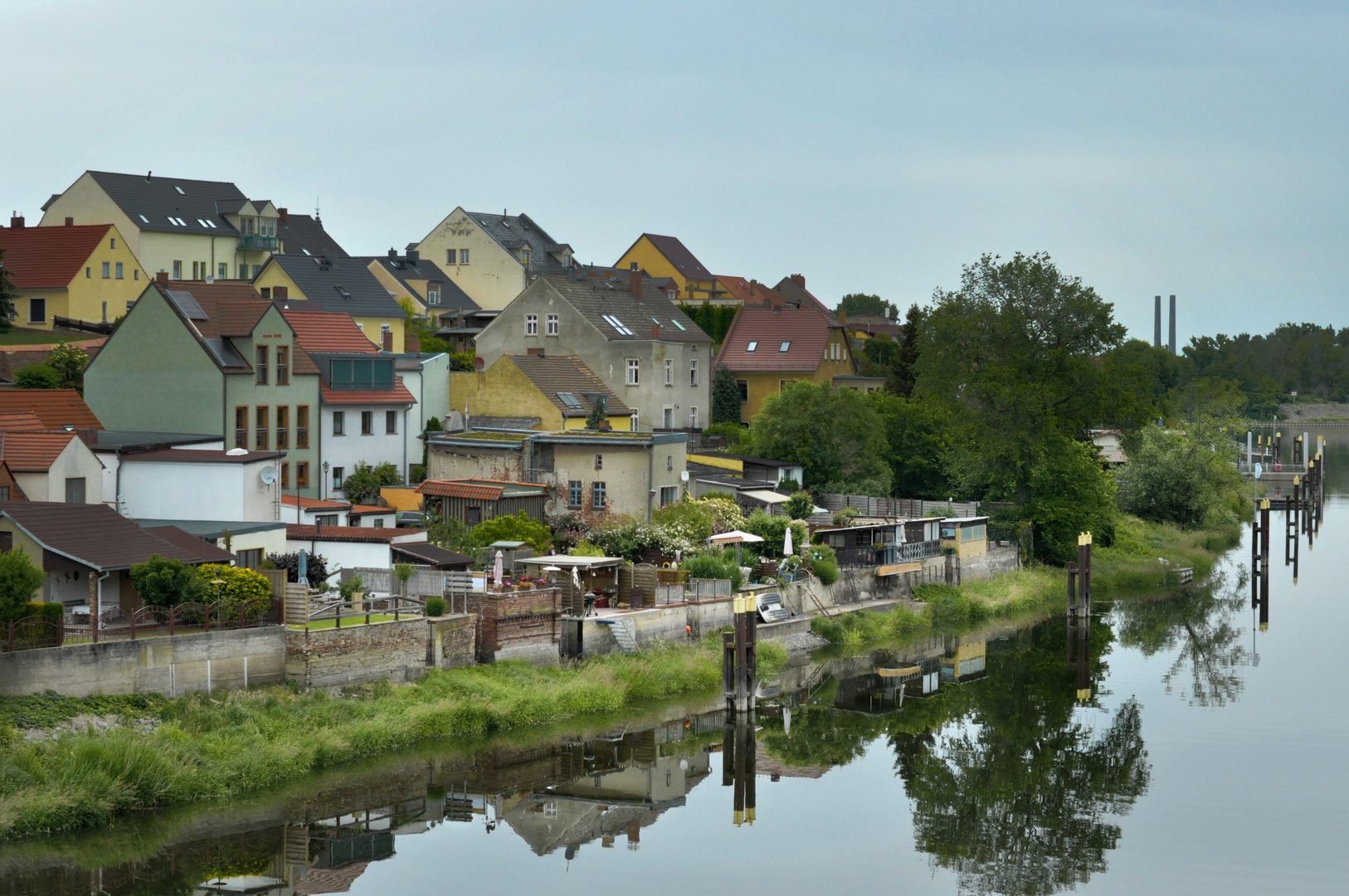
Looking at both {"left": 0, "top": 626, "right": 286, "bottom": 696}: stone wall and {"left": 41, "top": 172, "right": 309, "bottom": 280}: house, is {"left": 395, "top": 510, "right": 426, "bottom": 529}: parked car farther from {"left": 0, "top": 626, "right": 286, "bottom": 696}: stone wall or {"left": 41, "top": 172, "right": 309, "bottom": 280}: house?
{"left": 41, "top": 172, "right": 309, "bottom": 280}: house

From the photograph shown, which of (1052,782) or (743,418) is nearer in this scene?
(1052,782)

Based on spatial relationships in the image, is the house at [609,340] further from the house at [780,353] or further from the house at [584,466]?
the house at [584,466]

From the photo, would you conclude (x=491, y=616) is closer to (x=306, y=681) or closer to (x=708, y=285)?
(x=306, y=681)

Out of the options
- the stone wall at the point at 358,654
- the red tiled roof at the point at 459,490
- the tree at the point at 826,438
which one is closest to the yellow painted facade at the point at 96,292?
the red tiled roof at the point at 459,490

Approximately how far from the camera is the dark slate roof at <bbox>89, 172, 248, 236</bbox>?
8456cm

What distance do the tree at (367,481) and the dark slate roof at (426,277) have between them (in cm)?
4154

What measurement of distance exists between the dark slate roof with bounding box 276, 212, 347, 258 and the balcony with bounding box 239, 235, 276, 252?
2.22 feet

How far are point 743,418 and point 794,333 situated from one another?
614cm

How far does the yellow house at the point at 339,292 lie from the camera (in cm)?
7450

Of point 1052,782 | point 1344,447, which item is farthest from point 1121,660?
point 1344,447

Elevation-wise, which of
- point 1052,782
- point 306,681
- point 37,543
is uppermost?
point 37,543

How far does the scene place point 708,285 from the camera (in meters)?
128

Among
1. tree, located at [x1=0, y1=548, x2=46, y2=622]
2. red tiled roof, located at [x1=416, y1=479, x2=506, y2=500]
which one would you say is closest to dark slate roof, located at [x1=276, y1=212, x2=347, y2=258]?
red tiled roof, located at [x1=416, y1=479, x2=506, y2=500]

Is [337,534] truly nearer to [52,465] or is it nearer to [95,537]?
[52,465]
